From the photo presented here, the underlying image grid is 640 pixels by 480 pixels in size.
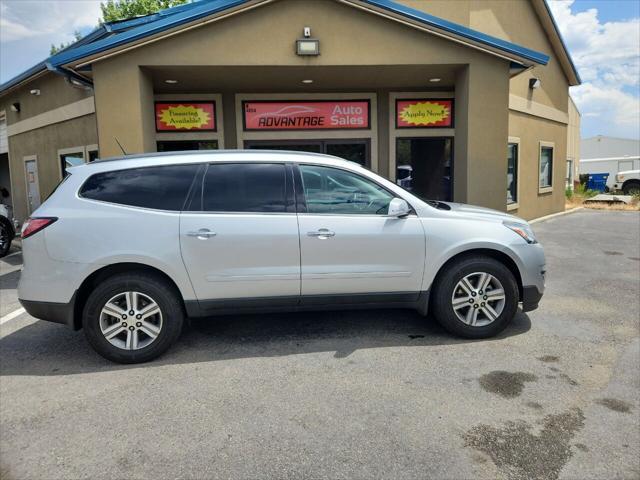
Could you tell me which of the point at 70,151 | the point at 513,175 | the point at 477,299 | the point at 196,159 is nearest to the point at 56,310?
the point at 196,159

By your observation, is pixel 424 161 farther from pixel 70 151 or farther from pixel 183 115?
pixel 70 151

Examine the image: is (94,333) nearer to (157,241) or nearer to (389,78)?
(157,241)

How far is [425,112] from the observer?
11242mm

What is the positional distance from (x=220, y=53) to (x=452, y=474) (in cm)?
739

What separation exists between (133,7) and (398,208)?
3193 centimetres

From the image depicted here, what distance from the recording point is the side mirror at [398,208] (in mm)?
4508

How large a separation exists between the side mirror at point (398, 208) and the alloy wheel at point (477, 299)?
2.91 feet

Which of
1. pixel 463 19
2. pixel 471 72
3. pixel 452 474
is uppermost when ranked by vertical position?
pixel 463 19

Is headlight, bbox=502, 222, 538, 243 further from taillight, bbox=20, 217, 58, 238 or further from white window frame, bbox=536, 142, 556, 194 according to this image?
white window frame, bbox=536, 142, 556, 194

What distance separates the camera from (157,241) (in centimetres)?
429

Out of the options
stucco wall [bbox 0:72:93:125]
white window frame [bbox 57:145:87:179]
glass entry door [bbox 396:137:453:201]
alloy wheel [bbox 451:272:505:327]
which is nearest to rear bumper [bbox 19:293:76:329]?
alloy wheel [bbox 451:272:505:327]

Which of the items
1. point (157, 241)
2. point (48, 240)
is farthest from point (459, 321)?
point (48, 240)

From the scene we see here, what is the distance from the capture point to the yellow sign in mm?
11211

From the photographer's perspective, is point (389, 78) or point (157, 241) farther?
point (389, 78)
